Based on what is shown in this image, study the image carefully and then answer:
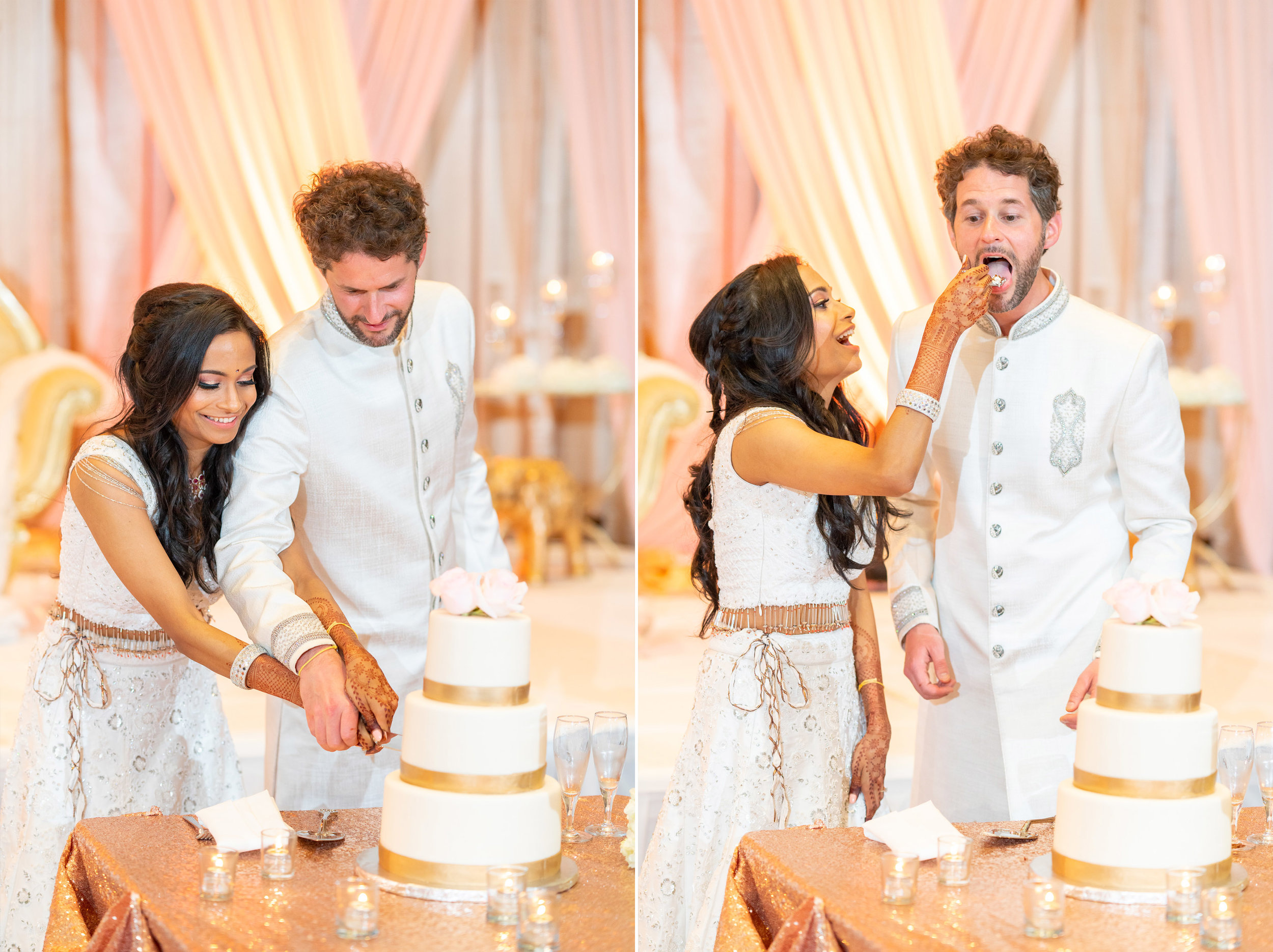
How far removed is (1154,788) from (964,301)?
2.55 feet

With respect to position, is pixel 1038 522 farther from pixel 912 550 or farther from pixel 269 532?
pixel 269 532

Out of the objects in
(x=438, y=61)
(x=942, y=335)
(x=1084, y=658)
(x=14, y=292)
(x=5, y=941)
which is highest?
(x=438, y=61)

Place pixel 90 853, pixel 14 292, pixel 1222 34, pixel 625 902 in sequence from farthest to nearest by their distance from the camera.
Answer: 1. pixel 14 292
2. pixel 1222 34
3. pixel 90 853
4. pixel 625 902

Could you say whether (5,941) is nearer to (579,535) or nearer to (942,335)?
(942,335)

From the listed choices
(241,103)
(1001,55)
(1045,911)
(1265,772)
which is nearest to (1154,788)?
(1045,911)

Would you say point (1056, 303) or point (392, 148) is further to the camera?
point (392, 148)

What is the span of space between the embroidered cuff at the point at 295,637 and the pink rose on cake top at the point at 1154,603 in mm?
1123

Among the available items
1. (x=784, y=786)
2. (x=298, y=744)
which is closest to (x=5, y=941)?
(x=298, y=744)

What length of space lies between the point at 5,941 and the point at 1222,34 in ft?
20.0

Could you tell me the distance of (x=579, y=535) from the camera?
6418mm

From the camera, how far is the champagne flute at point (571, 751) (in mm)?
1728

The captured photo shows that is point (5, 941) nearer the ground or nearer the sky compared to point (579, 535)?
nearer the ground

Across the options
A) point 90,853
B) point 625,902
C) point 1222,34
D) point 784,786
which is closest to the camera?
point 625,902

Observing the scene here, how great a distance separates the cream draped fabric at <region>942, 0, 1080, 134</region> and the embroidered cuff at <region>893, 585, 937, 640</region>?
11.9ft
